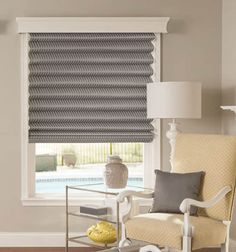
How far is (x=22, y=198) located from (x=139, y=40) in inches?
77.1

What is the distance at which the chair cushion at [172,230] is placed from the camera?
4.09 metres

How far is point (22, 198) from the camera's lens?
18.8 feet

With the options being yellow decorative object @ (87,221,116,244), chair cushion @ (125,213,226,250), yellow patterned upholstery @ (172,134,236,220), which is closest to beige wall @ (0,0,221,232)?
yellow decorative object @ (87,221,116,244)

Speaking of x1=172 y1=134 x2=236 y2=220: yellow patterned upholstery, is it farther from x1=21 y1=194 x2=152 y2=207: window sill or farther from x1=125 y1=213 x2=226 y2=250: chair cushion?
x1=21 y1=194 x2=152 y2=207: window sill

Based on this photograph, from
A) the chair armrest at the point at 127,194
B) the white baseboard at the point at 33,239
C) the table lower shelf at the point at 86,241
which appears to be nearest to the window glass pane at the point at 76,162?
the white baseboard at the point at 33,239

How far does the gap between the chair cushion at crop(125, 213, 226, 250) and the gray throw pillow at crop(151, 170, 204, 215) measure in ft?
0.30

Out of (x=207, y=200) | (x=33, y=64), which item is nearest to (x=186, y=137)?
(x=207, y=200)

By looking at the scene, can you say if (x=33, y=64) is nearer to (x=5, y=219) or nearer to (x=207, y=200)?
(x=5, y=219)

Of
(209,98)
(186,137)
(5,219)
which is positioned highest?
(209,98)

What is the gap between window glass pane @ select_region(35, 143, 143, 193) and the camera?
5.90m

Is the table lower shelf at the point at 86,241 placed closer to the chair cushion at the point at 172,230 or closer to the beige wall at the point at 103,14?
the beige wall at the point at 103,14

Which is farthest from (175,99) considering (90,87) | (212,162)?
(90,87)

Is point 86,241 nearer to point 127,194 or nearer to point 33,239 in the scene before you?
point 33,239

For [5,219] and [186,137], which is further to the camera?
[5,219]
